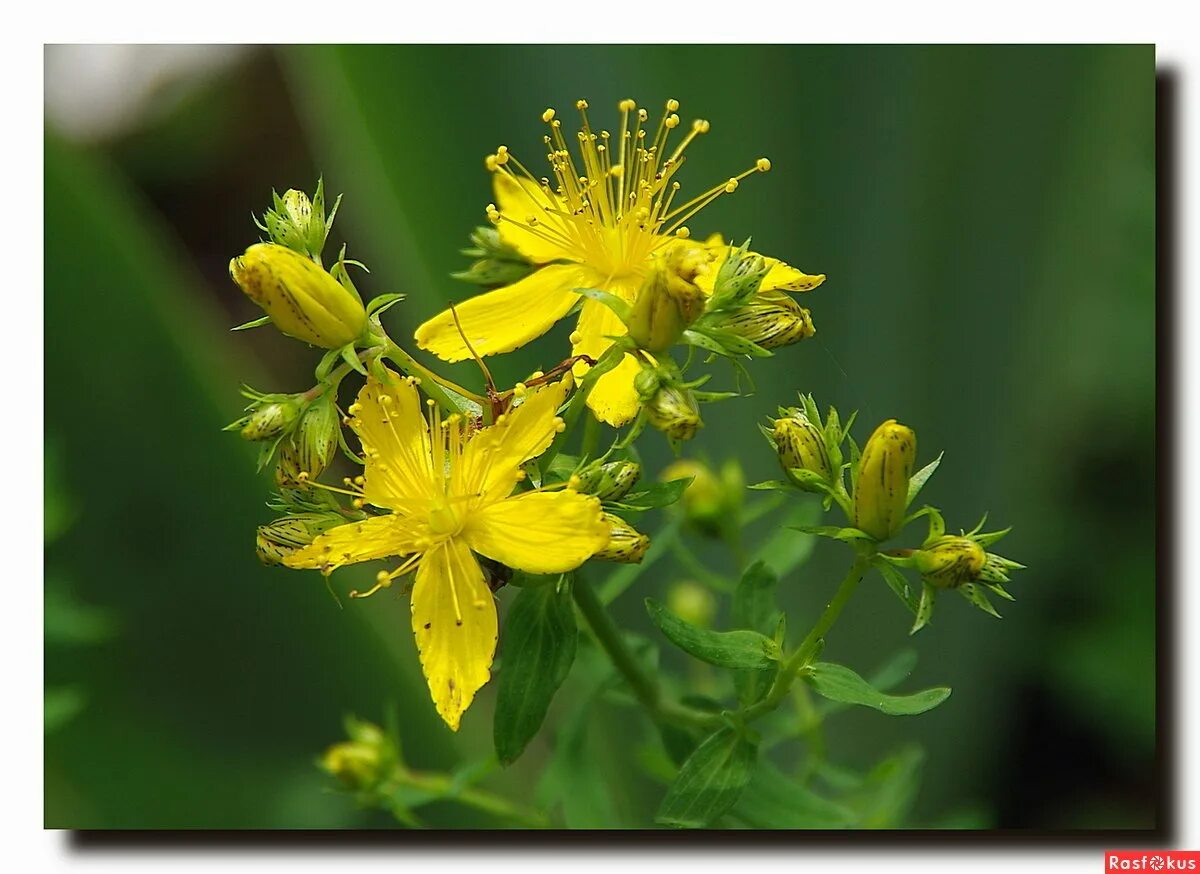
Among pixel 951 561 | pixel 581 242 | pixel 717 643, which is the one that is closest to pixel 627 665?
pixel 717 643

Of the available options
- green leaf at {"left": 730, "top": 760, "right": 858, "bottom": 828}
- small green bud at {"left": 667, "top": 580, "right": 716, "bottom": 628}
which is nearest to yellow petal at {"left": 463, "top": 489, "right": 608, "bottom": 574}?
green leaf at {"left": 730, "top": 760, "right": 858, "bottom": 828}

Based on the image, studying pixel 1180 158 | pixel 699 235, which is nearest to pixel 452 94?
pixel 699 235

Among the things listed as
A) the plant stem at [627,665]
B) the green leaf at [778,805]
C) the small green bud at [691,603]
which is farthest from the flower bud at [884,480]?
the small green bud at [691,603]

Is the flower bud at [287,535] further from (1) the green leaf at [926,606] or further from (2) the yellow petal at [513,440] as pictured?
(1) the green leaf at [926,606]

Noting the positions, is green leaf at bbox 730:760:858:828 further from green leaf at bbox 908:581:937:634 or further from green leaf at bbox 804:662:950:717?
green leaf at bbox 908:581:937:634

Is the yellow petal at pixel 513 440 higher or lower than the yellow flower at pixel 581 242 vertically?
lower

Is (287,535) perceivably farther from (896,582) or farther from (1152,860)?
(1152,860)
